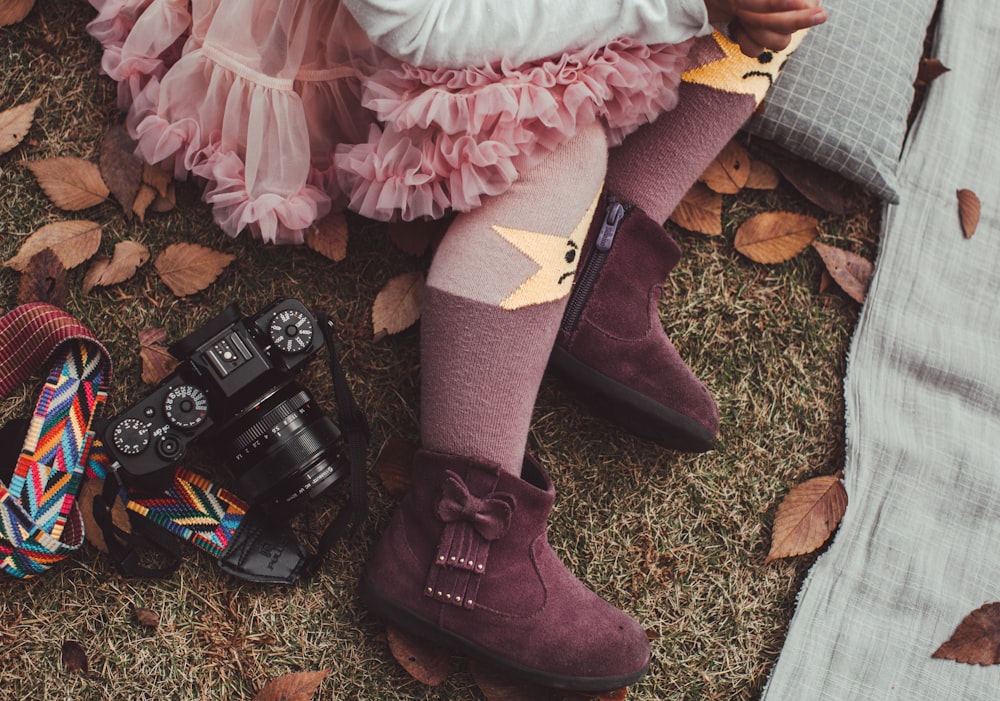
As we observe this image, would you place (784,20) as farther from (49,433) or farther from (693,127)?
(49,433)

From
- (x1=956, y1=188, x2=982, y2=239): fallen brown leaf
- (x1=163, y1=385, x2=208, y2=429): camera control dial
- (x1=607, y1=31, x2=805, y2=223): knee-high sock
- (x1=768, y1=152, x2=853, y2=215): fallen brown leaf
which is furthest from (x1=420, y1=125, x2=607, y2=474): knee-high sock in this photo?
(x1=956, y1=188, x2=982, y2=239): fallen brown leaf

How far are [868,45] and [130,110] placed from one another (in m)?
0.92

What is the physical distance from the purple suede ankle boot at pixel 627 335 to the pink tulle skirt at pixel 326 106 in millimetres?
125

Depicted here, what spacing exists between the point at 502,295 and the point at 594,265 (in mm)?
167

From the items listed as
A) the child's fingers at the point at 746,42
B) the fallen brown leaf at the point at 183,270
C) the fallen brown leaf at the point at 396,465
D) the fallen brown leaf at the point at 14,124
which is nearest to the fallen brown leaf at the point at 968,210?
the child's fingers at the point at 746,42

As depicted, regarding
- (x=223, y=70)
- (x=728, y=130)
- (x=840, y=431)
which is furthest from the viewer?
(x=840, y=431)

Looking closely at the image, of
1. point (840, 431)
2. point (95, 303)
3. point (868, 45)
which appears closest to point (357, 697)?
point (95, 303)

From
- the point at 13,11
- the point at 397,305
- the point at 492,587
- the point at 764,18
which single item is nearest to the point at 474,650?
the point at 492,587

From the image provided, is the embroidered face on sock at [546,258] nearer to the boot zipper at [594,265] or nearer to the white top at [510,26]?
the boot zipper at [594,265]

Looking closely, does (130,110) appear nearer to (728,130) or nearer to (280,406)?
(280,406)

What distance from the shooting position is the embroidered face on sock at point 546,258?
2.92 feet

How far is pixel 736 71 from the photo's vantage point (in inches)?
38.1

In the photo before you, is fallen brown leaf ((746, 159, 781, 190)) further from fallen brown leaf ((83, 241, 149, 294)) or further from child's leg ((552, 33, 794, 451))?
fallen brown leaf ((83, 241, 149, 294))

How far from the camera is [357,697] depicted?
1.00m
